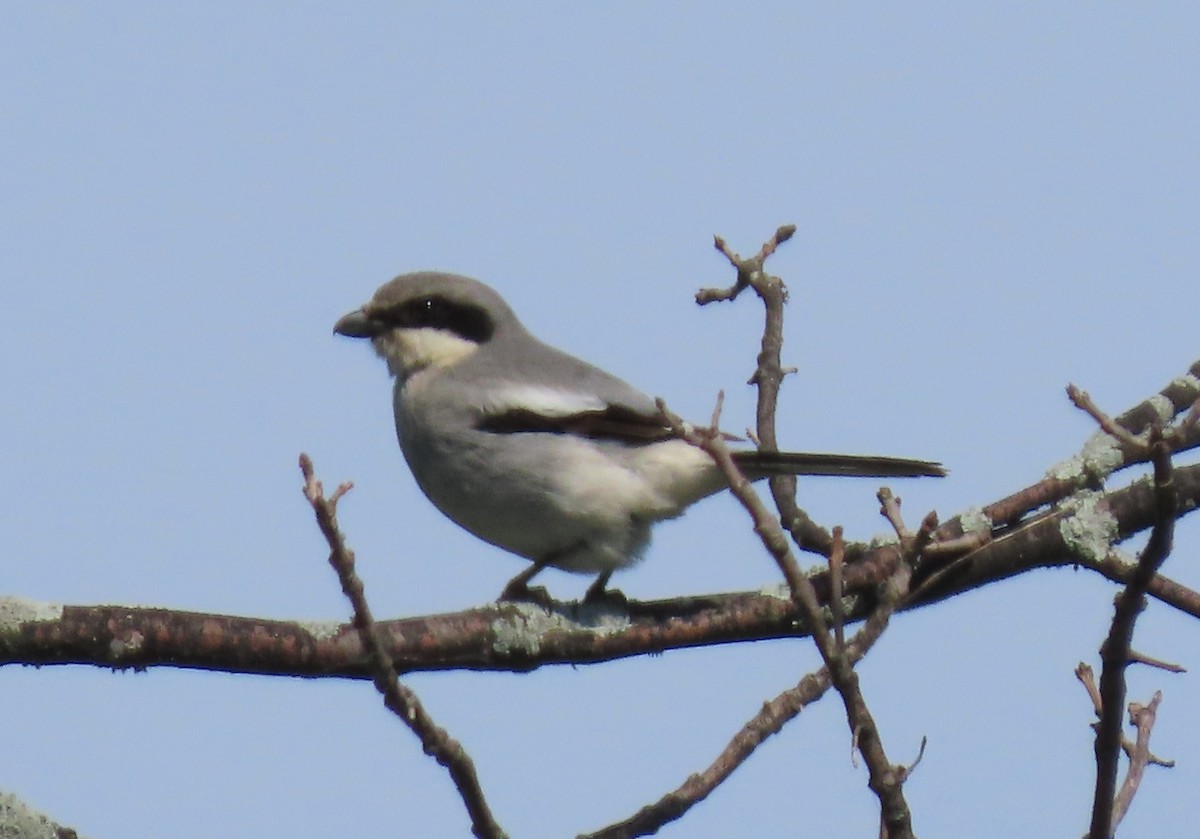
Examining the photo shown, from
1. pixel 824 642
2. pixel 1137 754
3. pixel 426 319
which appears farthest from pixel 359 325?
pixel 824 642

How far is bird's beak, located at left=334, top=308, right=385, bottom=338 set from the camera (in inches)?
238

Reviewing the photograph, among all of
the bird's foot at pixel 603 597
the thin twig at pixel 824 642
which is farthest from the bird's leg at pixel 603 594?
the thin twig at pixel 824 642

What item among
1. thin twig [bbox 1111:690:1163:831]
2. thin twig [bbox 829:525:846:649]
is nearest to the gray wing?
thin twig [bbox 1111:690:1163:831]

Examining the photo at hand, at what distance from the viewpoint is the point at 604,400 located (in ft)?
17.1

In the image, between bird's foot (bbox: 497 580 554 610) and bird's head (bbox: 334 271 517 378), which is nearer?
bird's foot (bbox: 497 580 554 610)

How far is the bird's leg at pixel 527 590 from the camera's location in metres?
4.62

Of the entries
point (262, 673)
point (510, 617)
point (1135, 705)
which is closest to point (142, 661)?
point (262, 673)

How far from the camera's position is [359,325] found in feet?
19.8

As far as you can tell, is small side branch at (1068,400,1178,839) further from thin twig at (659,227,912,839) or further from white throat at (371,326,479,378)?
white throat at (371,326,479,378)

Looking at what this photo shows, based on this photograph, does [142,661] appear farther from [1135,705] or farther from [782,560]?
[1135,705]

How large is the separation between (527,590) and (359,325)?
1655mm

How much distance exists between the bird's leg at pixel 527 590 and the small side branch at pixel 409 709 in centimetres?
164

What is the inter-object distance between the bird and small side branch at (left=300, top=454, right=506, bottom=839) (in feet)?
6.35

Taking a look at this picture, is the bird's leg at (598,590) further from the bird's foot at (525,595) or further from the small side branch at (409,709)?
the small side branch at (409,709)
